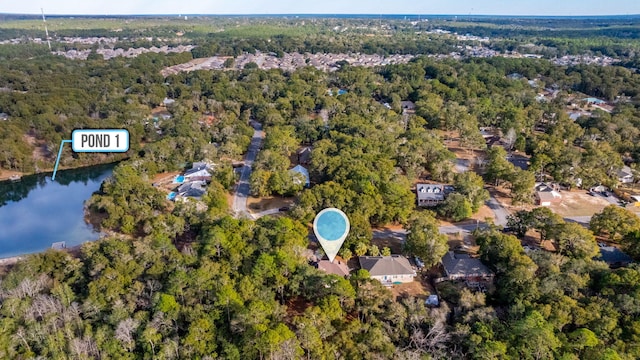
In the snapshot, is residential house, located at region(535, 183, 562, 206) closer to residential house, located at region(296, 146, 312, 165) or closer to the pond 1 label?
residential house, located at region(296, 146, 312, 165)

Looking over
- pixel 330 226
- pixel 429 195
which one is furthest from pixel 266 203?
pixel 429 195

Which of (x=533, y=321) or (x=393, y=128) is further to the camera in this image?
(x=393, y=128)

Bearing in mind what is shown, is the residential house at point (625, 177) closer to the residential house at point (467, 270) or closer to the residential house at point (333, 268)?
the residential house at point (467, 270)

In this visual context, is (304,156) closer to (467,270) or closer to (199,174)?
(199,174)

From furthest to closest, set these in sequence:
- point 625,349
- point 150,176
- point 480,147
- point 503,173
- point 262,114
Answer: point 262,114 → point 480,147 → point 150,176 → point 503,173 → point 625,349

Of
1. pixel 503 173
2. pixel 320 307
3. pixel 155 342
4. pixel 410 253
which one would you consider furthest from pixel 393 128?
pixel 155 342

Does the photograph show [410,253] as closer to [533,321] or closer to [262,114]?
[533,321]

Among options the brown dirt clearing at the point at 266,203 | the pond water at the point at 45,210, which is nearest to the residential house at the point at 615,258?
the brown dirt clearing at the point at 266,203
